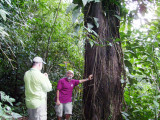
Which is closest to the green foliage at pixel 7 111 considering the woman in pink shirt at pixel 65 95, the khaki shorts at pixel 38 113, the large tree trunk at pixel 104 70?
the khaki shorts at pixel 38 113

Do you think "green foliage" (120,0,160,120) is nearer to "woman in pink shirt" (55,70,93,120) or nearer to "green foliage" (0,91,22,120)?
"woman in pink shirt" (55,70,93,120)

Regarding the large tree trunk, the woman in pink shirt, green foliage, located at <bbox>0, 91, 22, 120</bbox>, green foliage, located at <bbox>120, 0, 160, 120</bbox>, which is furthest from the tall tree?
green foliage, located at <bbox>0, 91, 22, 120</bbox>

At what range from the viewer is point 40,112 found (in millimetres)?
2414

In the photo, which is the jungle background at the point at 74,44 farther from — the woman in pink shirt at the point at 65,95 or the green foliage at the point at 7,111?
the woman in pink shirt at the point at 65,95

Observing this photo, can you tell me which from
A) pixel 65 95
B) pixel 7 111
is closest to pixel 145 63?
pixel 65 95

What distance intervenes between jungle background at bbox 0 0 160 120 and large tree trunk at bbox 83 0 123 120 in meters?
0.12

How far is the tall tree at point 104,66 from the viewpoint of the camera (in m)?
2.35

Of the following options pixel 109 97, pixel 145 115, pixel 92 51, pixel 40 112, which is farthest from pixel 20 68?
pixel 145 115

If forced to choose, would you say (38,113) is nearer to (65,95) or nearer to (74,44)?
(65,95)

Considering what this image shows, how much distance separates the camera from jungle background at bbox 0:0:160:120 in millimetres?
2189

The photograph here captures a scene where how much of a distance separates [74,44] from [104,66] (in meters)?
1.63

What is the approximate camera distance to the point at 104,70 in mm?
2439

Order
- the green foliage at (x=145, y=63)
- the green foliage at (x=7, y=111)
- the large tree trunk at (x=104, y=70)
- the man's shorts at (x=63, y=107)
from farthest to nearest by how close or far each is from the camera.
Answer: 1. the man's shorts at (x=63, y=107)
2. the large tree trunk at (x=104, y=70)
3. the green foliage at (x=145, y=63)
4. the green foliage at (x=7, y=111)

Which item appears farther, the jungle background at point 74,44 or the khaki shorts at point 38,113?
the khaki shorts at point 38,113
